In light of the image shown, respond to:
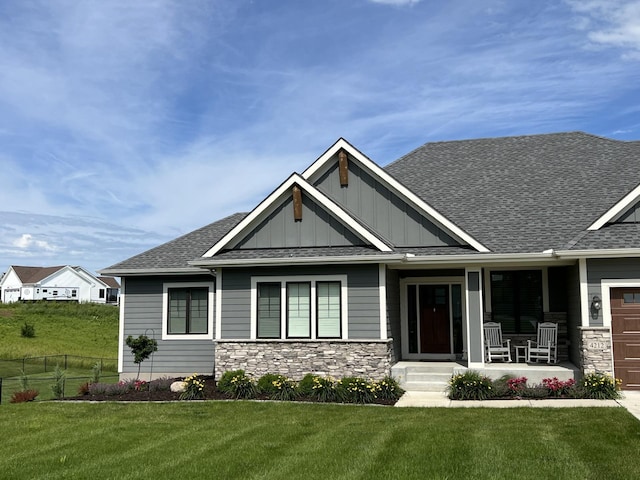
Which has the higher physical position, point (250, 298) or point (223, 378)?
point (250, 298)

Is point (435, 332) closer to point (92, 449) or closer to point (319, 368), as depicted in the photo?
point (319, 368)

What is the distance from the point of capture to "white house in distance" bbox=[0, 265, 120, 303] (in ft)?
243

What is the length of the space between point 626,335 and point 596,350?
2.38 feet

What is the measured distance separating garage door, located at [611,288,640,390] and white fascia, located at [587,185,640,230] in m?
1.54

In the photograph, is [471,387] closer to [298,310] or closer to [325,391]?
[325,391]

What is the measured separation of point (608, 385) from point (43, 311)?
131ft

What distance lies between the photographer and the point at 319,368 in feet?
47.6

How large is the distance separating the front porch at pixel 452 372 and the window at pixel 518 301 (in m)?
1.41

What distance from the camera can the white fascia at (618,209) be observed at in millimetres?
13750

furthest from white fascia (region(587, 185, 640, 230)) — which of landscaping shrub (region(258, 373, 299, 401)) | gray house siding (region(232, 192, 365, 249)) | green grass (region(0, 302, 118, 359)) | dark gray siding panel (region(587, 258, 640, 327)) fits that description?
green grass (region(0, 302, 118, 359))

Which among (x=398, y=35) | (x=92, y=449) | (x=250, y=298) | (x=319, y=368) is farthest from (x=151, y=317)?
(x=398, y=35)

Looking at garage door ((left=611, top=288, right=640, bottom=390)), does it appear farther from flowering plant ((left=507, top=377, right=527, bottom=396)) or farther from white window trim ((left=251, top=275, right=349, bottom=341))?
white window trim ((left=251, top=275, right=349, bottom=341))

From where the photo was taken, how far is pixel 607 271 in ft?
44.0

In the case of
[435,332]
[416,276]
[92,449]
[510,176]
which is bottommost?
[92,449]
